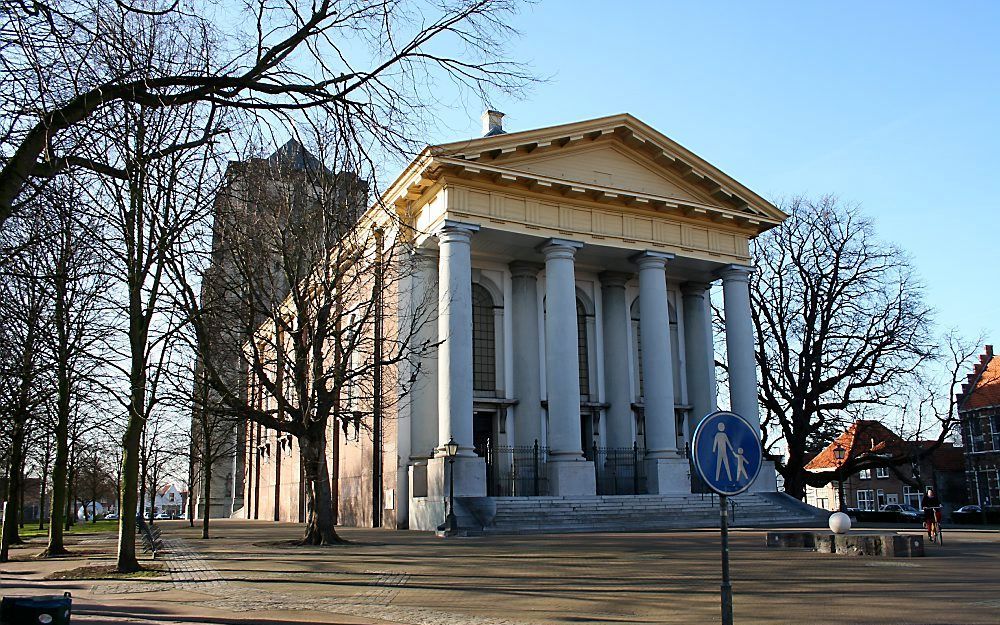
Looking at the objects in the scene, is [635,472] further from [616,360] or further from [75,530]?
[75,530]

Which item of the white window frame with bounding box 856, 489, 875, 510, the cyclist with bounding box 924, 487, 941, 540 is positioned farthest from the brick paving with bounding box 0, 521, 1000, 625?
the white window frame with bounding box 856, 489, 875, 510

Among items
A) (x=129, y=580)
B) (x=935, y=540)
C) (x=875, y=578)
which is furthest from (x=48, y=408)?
(x=935, y=540)

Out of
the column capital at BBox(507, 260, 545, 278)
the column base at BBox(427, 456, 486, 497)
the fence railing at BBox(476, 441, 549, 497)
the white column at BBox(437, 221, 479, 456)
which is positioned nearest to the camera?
the column base at BBox(427, 456, 486, 497)

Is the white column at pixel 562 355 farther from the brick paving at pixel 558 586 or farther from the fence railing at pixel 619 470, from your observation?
the brick paving at pixel 558 586

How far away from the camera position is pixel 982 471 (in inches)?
2256

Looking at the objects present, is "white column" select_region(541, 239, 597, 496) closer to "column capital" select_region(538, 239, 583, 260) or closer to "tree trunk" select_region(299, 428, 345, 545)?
"column capital" select_region(538, 239, 583, 260)

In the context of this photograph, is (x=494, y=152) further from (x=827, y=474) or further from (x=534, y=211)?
(x=827, y=474)

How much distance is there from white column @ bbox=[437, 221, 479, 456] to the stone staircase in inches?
102

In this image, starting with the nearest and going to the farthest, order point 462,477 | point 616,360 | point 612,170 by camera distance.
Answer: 1. point 462,477
2. point 612,170
3. point 616,360

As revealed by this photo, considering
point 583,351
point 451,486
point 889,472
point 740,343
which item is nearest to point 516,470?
point 583,351

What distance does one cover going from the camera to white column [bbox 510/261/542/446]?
117 ft

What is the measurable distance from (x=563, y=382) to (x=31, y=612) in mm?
26130

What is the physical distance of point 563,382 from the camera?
3247cm

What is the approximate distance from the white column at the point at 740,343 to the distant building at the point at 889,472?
10614 millimetres
